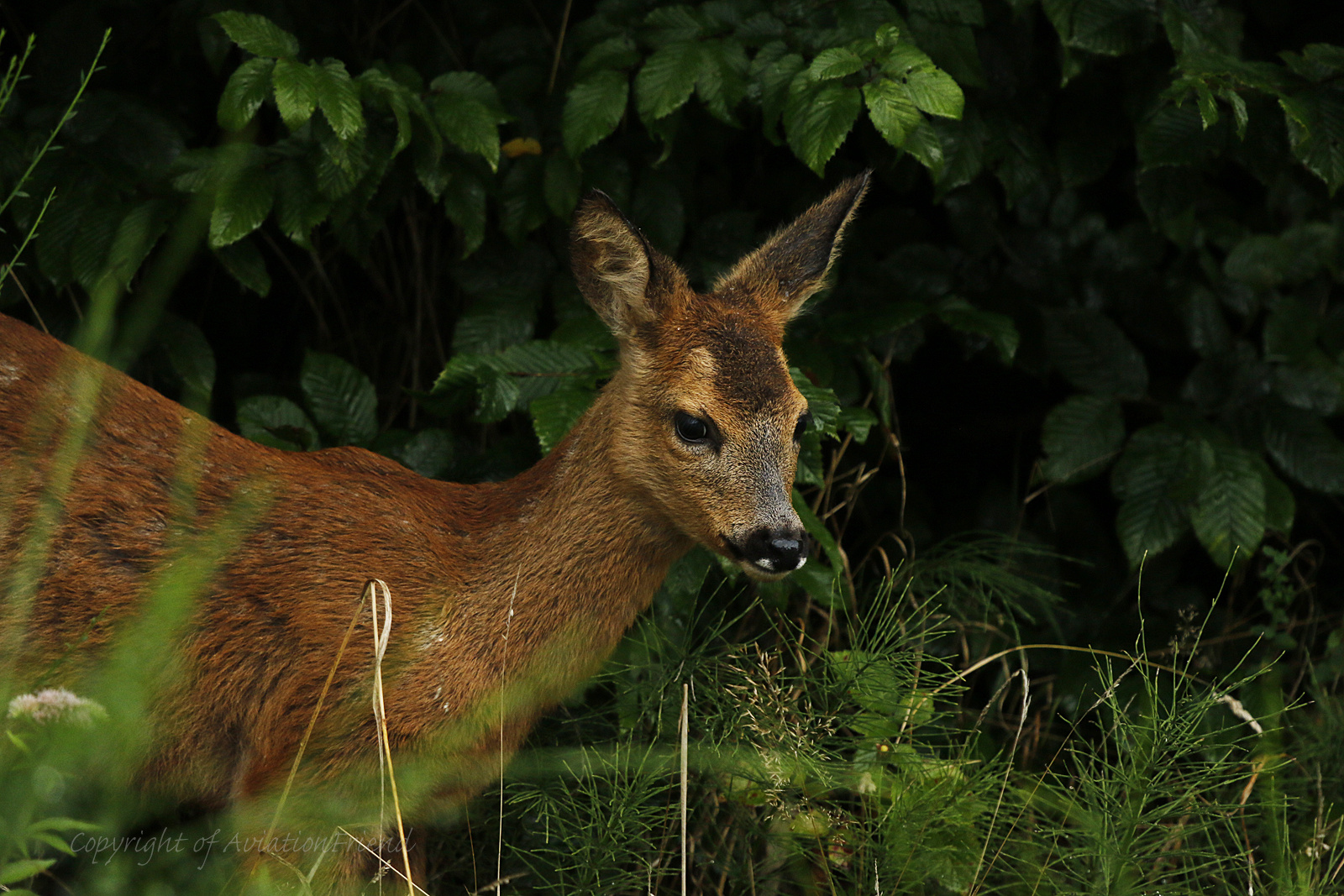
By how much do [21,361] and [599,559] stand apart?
54.7 inches

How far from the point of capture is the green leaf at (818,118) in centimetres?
302

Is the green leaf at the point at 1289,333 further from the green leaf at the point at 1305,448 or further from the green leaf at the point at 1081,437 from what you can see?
the green leaf at the point at 1081,437

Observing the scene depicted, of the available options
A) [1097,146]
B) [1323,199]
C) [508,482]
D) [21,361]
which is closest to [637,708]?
[508,482]

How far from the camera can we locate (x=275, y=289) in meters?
4.62

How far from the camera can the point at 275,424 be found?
11.1 feet

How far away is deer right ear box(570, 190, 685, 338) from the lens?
2.90m

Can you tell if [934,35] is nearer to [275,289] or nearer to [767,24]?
[767,24]

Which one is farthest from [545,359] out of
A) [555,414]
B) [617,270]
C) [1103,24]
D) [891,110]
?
[1103,24]

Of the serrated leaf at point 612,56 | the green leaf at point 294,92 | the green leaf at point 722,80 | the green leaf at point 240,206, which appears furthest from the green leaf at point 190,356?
the green leaf at point 722,80

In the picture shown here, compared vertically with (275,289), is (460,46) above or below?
above

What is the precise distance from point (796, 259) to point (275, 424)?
1.49 meters

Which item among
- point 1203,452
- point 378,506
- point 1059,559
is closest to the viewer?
point 378,506

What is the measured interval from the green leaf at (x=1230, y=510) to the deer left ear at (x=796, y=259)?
1.38 meters

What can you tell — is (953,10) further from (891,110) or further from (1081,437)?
(1081,437)
